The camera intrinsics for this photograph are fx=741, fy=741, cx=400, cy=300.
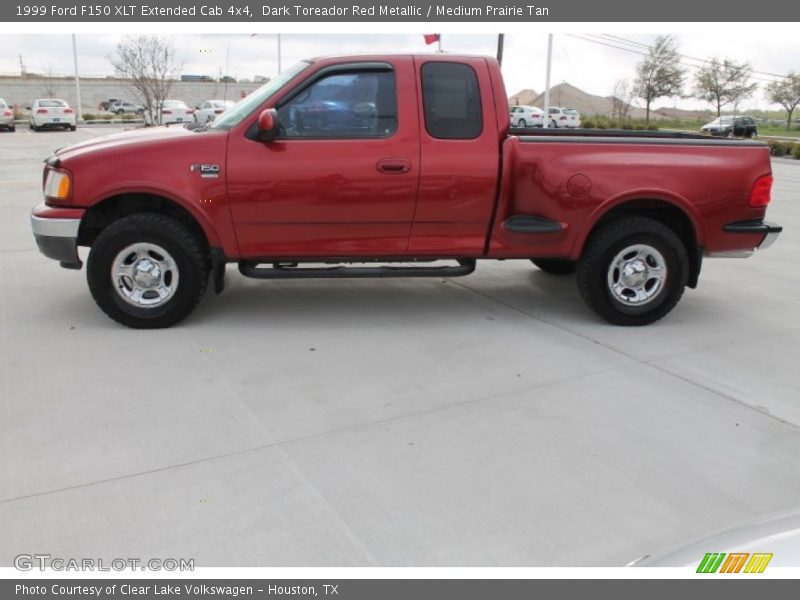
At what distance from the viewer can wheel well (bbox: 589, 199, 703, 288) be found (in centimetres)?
582

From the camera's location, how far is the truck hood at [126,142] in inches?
211

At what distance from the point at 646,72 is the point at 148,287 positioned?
5817 centimetres

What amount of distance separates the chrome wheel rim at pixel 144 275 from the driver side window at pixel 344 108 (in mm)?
1290

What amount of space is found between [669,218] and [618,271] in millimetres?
649

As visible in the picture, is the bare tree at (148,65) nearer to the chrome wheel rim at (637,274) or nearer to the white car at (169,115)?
the white car at (169,115)

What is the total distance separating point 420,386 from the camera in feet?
15.1

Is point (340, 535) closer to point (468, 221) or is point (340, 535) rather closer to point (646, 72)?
point (468, 221)

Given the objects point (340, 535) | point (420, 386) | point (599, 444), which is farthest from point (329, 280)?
point (340, 535)

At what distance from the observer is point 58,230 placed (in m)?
5.38

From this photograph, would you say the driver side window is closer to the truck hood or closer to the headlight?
the truck hood

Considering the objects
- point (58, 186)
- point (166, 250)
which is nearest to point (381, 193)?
point (166, 250)

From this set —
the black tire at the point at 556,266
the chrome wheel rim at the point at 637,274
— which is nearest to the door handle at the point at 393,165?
the chrome wheel rim at the point at 637,274

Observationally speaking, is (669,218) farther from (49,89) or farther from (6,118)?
(49,89)

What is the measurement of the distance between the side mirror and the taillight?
3.67m
